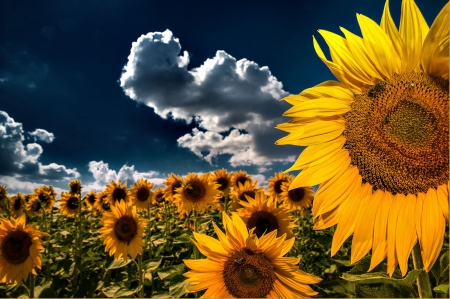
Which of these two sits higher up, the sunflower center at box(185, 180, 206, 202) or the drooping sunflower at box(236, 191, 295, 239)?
the sunflower center at box(185, 180, 206, 202)

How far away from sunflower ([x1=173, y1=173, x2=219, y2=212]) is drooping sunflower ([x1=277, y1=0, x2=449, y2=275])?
2726mm

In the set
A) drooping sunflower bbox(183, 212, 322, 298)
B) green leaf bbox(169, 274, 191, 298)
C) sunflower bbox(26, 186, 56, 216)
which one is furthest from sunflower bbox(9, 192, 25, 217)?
drooping sunflower bbox(183, 212, 322, 298)

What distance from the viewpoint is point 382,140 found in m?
1.11

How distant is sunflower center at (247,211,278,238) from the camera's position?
7.81ft

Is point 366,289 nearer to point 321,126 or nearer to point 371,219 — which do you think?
point 371,219

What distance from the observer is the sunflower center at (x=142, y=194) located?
5.03 meters

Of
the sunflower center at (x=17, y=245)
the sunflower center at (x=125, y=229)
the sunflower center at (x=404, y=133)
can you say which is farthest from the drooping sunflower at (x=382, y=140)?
the sunflower center at (x=17, y=245)

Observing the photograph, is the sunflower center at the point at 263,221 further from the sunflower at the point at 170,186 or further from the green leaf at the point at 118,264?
the sunflower at the point at 170,186

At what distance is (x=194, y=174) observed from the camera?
395cm

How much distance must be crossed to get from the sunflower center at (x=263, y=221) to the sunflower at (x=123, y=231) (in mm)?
1219

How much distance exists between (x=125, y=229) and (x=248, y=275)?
80.9 inches

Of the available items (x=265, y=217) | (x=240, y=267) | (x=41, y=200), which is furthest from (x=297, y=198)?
(x=41, y=200)

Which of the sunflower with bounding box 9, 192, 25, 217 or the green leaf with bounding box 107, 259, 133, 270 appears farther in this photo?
the sunflower with bounding box 9, 192, 25, 217

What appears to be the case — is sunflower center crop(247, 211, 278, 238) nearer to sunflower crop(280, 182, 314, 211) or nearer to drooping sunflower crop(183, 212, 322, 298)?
drooping sunflower crop(183, 212, 322, 298)
